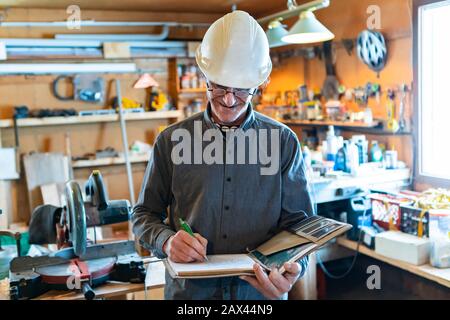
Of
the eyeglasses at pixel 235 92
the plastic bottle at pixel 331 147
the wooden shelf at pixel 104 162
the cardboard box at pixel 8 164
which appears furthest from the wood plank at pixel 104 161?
the eyeglasses at pixel 235 92

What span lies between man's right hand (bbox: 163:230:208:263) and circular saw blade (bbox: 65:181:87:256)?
57 cm

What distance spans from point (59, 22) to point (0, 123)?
2.94 feet

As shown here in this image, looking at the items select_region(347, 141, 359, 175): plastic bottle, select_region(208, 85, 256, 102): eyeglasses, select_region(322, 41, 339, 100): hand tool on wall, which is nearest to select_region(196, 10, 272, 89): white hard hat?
select_region(208, 85, 256, 102): eyeglasses

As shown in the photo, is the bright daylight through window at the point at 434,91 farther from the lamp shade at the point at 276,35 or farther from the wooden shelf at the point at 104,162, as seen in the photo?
the wooden shelf at the point at 104,162

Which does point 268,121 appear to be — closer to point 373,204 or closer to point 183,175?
point 183,175

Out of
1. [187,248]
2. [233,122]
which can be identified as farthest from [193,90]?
[187,248]

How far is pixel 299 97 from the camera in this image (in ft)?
12.5

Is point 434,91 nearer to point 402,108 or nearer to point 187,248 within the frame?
point 402,108

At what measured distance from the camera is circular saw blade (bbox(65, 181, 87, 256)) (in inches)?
61.1

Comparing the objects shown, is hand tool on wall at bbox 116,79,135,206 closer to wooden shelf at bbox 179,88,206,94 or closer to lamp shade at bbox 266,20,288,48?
wooden shelf at bbox 179,88,206,94

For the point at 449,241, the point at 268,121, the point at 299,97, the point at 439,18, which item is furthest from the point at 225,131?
the point at 299,97

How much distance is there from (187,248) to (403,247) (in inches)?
58.4

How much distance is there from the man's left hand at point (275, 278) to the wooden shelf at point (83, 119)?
295 centimetres

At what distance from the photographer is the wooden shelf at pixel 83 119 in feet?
11.8
